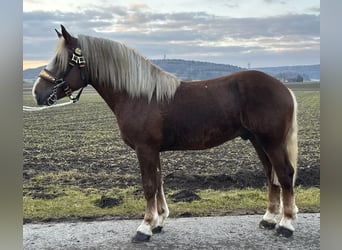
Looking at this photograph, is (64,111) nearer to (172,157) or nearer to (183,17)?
(172,157)

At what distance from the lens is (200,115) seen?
279 centimetres

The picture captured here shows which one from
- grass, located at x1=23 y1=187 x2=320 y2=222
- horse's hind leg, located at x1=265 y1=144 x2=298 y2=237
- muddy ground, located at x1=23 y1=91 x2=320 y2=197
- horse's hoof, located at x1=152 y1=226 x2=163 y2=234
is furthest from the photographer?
muddy ground, located at x1=23 y1=91 x2=320 y2=197

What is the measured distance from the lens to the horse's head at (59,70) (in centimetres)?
274

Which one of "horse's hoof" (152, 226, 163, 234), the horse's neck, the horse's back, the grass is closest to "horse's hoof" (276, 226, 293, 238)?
the grass

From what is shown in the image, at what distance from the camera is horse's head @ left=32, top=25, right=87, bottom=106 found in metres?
2.74

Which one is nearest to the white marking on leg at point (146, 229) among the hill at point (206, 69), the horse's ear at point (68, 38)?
A: the hill at point (206, 69)

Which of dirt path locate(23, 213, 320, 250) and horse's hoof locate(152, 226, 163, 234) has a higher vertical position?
horse's hoof locate(152, 226, 163, 234)

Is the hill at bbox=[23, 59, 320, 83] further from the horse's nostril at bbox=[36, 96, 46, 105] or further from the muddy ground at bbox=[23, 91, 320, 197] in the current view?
the horse's nostril at bbox=[36, 96, 46, 105]

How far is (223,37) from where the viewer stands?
3.63 meters

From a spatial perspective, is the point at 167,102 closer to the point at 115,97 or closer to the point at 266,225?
the point at 115,97

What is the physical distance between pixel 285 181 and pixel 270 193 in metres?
0.35

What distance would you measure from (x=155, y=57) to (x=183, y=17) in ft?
1.60

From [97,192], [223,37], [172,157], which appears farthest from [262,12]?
[97,192]

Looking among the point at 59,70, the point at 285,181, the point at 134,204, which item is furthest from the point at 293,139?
the point at 59,70
